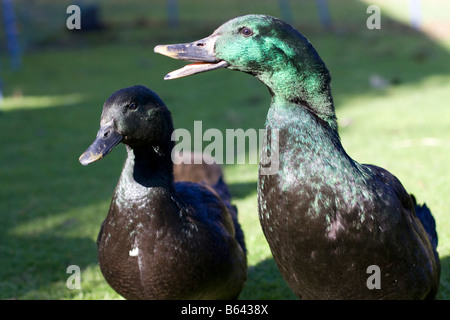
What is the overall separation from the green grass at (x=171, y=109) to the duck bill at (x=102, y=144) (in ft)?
4.27

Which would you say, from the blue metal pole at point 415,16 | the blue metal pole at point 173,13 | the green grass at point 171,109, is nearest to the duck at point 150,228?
the green grass at point 171,109

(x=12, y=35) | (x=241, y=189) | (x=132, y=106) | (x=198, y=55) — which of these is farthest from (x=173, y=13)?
(x=198, y=55)

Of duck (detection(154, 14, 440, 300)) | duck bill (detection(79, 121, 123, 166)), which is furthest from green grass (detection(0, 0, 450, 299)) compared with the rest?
duck bill (detection(79, 121, 123, 166))

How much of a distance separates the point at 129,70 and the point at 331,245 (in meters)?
9.85

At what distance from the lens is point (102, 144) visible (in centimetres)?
279

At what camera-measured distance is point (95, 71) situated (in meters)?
11.9

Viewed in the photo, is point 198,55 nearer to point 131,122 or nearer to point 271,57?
point 271,57

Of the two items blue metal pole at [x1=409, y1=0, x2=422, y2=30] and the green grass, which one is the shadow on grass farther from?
blue metal pole at [x1=409, y1=0, x2=422, y2=30]

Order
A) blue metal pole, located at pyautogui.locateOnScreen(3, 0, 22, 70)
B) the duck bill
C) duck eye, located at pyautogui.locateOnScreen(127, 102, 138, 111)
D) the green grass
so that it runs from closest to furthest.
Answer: the duck bill → duck eye, located at pyautogui.locateOnScreen(127, 102, 138, 111) → the green grass → blue metal pole, located at pyautogui.locateOnScreen(3, 0, 22, 70)

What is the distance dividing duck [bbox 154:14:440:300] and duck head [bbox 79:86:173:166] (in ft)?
1.64

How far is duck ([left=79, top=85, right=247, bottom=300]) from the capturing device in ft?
9.78

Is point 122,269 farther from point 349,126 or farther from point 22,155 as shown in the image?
point 349,126
